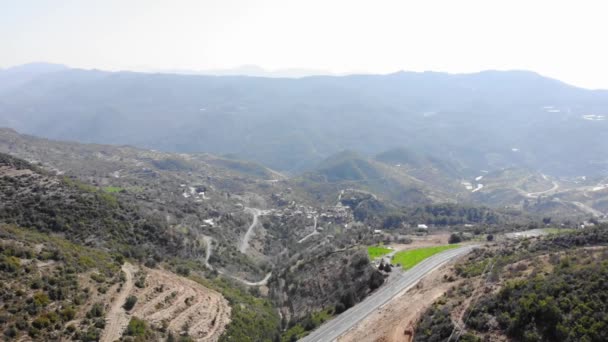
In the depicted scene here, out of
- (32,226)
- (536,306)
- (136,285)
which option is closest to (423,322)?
(536,306)

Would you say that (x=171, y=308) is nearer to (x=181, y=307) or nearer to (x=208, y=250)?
(x=181, y=307)

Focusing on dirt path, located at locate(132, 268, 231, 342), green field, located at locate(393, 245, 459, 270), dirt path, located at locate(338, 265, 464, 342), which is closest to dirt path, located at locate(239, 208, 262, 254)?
green field, located at locate(393, 245, 459, 270)

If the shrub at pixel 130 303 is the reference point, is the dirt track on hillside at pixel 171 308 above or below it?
below

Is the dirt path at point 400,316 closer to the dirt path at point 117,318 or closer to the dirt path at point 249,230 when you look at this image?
the dirt path at point 117,318

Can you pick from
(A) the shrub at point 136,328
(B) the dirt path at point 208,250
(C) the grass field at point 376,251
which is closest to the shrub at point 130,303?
(A) the shrub at point 136,328

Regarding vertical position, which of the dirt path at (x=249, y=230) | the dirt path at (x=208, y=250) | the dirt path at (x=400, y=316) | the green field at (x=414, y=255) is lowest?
the dirt path at (x=249, y=230)

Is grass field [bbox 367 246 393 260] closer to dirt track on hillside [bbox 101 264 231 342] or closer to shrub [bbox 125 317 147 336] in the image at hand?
dirt track on hillside [bbox 101 264 231 342]
